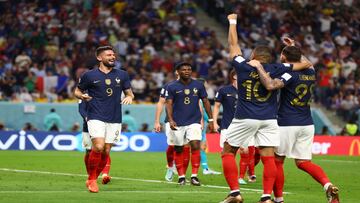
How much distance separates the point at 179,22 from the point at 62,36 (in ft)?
17.7

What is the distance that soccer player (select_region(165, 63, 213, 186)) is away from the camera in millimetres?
20984

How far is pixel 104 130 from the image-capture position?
18.6 meters

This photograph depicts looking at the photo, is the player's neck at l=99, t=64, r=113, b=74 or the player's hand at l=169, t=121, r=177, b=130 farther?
the player's hand at l=169, t=121, r=177, b=130

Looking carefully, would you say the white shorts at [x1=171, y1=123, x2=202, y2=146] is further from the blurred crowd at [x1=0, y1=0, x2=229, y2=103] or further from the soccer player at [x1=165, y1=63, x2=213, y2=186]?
the blurred crowd at [x1=0, y1=0, x2=229, y2=103]

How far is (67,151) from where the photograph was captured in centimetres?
3544

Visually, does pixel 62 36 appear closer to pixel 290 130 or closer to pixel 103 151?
pixel 103 151

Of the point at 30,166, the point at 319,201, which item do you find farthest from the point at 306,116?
the point at 30,166

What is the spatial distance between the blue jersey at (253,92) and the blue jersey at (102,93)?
3484 millimetres

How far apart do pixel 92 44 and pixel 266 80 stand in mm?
25906

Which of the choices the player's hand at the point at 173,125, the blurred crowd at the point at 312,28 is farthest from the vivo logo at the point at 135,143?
the player's hand at the point at 173,125

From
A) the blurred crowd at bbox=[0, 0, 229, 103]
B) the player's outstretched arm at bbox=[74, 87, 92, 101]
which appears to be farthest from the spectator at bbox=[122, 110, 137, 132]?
the player's outstretched arm at bbox=[74, 87, 92, 101]

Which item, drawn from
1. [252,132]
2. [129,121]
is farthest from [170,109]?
[129,121]

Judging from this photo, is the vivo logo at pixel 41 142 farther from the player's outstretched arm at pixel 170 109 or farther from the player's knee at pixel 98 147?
the player's knee at pixel 98 147

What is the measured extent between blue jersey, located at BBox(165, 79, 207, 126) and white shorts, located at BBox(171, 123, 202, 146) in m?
0.10
